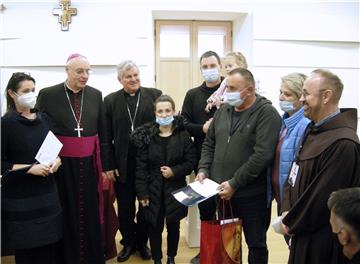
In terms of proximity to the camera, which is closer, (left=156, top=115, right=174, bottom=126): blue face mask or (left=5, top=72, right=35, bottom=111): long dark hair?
(left=5, top=72, right=35, bottom=111): long dark hair

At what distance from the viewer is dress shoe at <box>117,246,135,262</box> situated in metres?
3.34

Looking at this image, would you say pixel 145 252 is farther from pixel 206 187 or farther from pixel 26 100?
pixel 26 100

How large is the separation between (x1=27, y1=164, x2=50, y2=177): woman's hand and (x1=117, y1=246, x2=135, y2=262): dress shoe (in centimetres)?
124

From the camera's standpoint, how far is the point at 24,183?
242 cm

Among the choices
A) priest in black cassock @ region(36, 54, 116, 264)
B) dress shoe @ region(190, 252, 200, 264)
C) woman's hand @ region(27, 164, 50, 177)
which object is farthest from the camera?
dress shoe @ region(190, 252, 200, 264)

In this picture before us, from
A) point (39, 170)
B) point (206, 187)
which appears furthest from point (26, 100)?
point (206, 187)

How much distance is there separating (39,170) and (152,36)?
3.56 metres

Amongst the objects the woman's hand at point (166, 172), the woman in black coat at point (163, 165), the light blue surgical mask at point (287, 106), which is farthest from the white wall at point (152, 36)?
the light blue surgical mask at point (287, 106)

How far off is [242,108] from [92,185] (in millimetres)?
1240

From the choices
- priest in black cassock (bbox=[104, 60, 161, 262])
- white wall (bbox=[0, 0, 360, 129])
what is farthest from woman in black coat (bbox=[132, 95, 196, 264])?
Answer: white wall (bbox=[0, 0, 360, 129])

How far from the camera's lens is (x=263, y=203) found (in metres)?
2.54

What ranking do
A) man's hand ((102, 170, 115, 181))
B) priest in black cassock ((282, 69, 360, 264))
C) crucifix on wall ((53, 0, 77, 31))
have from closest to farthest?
priest in black cassock ((282, 69, 360, 264)), man's hand ((102, 170, 115, 181)), crucifix on wall ((53, 0, 77, 31))

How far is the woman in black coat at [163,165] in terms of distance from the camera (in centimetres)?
292

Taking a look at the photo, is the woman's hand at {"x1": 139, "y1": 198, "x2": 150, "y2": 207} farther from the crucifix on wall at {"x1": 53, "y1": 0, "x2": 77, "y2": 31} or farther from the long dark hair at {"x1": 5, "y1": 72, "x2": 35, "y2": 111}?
the crucifix on wall at {"x1": 53, "y1": 0, "x2": 77, "y2": 31}
